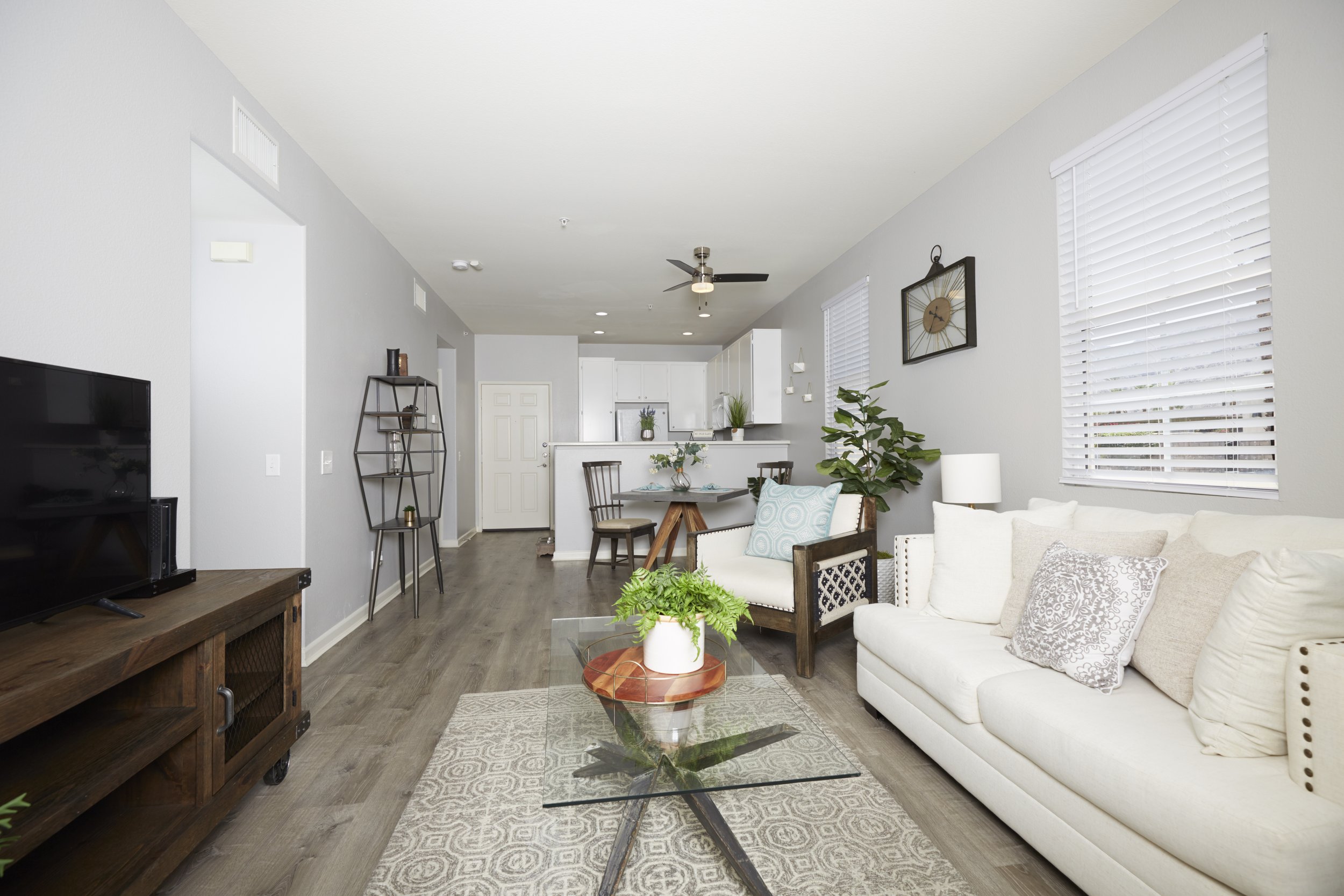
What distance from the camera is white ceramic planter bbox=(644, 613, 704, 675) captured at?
5.91ft

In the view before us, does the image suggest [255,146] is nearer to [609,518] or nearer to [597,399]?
[609,518]

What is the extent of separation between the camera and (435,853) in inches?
67.6

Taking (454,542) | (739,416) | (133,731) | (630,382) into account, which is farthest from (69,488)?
(630,382)

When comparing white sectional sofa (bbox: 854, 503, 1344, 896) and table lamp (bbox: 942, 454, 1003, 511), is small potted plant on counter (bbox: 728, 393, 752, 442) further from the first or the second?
white sectional sofa (bbox: 854, 503, 1344, 896)

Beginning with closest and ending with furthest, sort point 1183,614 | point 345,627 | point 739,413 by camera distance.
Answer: point 1183,614 < point 345,627 < point 739,413

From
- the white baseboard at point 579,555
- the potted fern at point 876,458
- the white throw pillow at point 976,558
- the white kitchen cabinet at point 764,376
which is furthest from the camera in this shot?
the white kitchen cabinet at point 764,376

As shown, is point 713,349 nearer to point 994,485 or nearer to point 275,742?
point 994,485

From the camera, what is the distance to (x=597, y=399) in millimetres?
8625

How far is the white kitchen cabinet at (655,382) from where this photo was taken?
8820mm

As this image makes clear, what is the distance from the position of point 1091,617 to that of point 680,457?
13.6ft

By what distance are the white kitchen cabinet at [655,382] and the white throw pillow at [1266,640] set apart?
7658 millimetres

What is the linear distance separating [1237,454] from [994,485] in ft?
3.00

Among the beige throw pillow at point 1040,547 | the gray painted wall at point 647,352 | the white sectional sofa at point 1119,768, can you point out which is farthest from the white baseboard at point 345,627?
the gray painted wall at point 647,352

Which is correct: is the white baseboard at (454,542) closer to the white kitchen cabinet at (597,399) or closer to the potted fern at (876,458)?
the white kitchen cabinet at (597,399)
